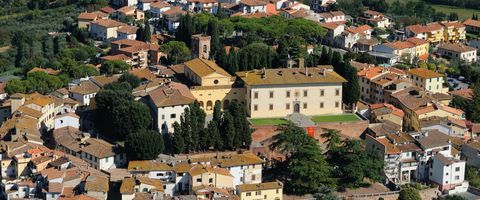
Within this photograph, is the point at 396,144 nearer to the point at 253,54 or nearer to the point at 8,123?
the point at 253,54

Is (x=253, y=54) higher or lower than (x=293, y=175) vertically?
higher

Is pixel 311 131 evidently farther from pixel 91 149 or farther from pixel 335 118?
pixel 91 149

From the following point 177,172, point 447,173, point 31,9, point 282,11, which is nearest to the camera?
point 177,172

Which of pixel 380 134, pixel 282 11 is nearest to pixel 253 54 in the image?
pixel 380 134

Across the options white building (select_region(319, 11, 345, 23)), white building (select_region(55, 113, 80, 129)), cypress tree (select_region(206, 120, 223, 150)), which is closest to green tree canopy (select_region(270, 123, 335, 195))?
cypress tree (select_region(206, 120, 223, 150))

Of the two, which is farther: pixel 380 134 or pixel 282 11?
pixel 282 11

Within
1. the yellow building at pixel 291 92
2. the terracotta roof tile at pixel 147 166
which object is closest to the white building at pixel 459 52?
the yellow building at pixel 291 92

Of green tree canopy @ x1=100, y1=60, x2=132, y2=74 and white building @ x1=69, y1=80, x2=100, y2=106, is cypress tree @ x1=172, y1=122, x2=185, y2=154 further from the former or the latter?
green tree canopy @ x1=100, y1=60, x2=132, y2=74

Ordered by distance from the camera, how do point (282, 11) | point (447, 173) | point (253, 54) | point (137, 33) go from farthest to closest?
point (282, 11) → point (137, 33) → point (253, 54) → point (447, 173)
